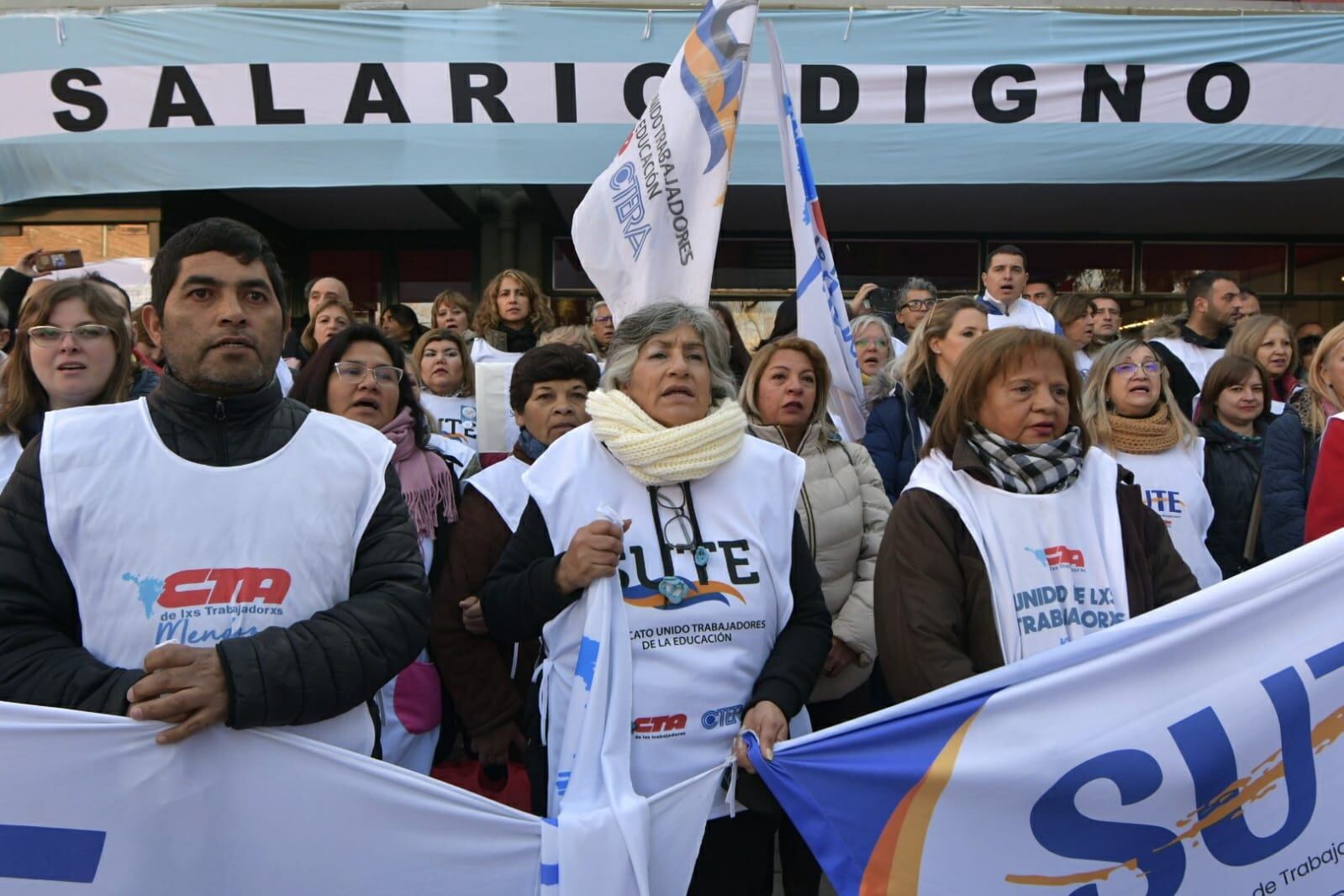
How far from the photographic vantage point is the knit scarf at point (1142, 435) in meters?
4.10

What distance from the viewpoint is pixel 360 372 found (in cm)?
327

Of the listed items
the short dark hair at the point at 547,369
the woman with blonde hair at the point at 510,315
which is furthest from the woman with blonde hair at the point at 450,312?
the short dark hair at the point at 547,369

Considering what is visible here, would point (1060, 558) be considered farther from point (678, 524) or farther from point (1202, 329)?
point (1202, 329)

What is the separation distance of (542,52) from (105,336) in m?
3.55

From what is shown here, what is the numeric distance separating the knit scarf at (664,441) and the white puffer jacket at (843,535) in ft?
2.37

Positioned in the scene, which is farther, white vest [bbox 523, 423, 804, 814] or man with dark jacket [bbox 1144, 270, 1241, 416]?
man with dark jacket [bbox 1144, 270, 1241, 416]

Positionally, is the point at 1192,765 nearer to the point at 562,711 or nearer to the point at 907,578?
the point at 907,578

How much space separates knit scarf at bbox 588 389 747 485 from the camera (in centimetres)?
246

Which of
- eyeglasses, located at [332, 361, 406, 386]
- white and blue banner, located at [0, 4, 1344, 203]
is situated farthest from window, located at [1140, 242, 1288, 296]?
eyeglasses, located at [332, 361, 406, 386]

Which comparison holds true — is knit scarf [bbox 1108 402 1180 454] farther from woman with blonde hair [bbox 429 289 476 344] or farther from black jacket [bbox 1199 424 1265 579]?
woman with blonde hair [bbox 429 289 476 344]

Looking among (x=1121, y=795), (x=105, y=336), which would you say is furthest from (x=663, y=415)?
(x=105, y=336)

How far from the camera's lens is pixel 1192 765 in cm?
215

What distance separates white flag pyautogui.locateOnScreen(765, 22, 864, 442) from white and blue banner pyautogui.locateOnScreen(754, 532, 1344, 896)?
1.88 meters

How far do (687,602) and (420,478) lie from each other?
123 cm
